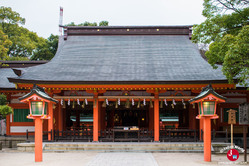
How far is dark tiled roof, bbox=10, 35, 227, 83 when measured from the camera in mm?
16453

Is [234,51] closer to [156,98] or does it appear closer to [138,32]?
[156,98]

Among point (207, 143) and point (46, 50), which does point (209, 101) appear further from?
point (46, 50)

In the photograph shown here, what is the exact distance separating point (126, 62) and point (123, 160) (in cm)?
779

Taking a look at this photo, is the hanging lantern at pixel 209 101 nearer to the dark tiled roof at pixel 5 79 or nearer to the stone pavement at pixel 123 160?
the stone pavement at pixel 123 160

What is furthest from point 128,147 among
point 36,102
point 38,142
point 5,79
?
point 5,79

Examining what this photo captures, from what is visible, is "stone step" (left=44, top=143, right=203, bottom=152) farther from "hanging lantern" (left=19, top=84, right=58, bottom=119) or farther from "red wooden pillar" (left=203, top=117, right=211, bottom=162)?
"hanging lantern" (left=19, top=84, right=58, bottom=119)

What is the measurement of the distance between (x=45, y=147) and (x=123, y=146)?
416 centimetres

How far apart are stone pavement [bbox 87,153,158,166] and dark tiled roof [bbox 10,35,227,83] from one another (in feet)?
13.3

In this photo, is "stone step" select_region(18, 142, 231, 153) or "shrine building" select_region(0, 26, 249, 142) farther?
"shrine building" select_region(0, 26, 249, 142)

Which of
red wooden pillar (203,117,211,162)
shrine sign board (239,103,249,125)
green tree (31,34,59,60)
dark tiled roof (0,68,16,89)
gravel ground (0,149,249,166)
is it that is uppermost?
green tree (31,34,59,60)

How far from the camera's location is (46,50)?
136 ft

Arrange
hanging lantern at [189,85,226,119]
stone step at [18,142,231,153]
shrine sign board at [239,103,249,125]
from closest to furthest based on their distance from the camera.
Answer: shrine sign board at [239,103,249,125] < hanging lantern at [189,85,226,119] < stone step at [18,142,231,153]

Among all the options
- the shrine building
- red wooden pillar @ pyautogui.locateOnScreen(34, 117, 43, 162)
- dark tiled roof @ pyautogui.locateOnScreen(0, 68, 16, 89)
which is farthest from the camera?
dark tiled roof @ pyautogui.locateOnScreen(0, 68, 16, 89)

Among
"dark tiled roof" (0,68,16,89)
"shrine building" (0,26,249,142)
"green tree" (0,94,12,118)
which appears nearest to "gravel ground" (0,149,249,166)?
"green tree" (0,94,12,118)
